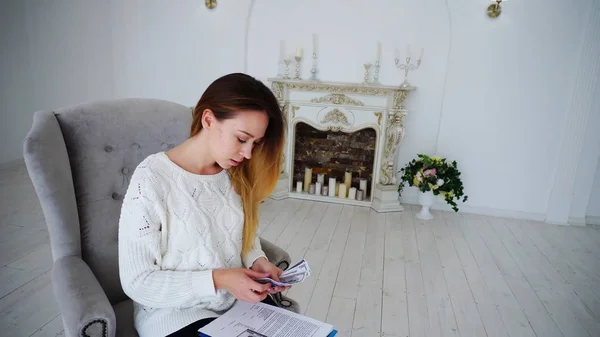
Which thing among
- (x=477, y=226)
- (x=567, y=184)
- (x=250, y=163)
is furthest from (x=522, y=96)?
(x=250, y=163)

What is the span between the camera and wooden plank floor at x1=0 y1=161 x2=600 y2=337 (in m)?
1.95

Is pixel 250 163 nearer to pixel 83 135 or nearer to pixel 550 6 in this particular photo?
pixel 83 135

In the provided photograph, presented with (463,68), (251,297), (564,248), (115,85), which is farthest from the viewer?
(115,85)

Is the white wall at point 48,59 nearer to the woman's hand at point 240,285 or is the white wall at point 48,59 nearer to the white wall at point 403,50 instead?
the white wall at point 403,50

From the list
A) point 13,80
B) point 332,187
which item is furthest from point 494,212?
point 13,80

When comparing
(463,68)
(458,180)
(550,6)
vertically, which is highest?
(550,6)

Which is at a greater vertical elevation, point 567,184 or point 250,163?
point 250,163

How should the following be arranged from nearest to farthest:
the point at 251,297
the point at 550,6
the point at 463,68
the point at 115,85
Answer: the point at 251,297 → the point at 550,6 → the point at 463,68 → the point at 115,85

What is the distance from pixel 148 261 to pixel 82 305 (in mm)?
169

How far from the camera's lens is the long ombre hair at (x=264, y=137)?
102 centimetres

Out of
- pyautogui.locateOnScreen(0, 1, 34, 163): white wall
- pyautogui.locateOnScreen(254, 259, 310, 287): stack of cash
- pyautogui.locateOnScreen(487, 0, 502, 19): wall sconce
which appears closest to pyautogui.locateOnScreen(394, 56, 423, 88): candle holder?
pyautogui.locateOnScreen(487, 0, 502, 19): wall sconce

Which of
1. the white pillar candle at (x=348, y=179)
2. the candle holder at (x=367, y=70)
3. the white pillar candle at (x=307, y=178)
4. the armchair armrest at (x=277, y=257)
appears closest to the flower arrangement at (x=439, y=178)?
the white pillar candle at (x=348, y=179)

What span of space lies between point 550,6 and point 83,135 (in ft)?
12.0

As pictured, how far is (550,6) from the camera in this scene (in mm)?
3258
